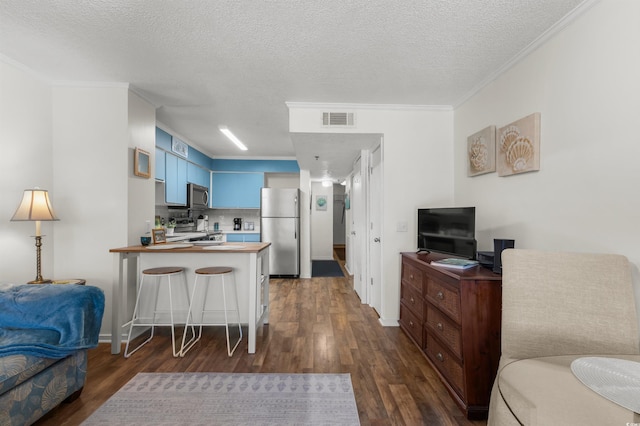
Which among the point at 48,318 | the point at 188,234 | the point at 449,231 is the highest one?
the point at 449,231

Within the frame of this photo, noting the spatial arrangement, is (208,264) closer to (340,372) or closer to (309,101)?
(340,372)

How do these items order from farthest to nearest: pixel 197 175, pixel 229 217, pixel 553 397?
pixel 229 217
pixel 197 175
pixel 553 397

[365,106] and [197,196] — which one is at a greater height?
[365,106]

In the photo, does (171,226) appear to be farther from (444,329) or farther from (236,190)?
(444,329)

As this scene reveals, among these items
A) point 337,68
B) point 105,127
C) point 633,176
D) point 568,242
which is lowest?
point 568,242

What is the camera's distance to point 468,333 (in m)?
1.78

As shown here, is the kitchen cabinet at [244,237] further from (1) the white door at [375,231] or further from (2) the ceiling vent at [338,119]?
(2) the ceiling vent at [338,119]

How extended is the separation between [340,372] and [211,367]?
104cm

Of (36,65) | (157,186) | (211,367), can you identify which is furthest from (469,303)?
(157,186)

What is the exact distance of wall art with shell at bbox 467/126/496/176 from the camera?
8.12ft

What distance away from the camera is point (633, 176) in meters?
1.42

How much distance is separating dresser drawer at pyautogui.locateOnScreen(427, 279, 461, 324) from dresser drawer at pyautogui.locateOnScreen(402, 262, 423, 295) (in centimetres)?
20

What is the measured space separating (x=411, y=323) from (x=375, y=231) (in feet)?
4.02

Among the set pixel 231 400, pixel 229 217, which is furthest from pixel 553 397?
pixel 229 217
